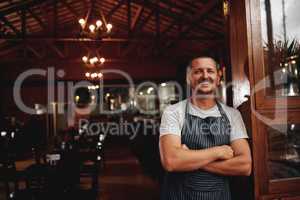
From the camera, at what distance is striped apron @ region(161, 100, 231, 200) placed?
1.62 m

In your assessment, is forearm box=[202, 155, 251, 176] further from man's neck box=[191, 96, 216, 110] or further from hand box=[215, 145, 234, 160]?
man's neck box=[191, 96, 216, 110]

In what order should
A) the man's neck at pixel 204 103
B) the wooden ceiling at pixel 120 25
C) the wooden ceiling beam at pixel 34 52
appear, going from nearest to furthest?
the man's neck at pixel 204 103 → the wooden ceiling at pixel 120 25 → the wooden ceiling beam at pixel 34 52

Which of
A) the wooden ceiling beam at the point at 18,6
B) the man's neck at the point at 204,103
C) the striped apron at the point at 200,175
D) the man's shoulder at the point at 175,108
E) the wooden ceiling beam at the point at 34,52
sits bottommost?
the striped apron at the point at 200,175

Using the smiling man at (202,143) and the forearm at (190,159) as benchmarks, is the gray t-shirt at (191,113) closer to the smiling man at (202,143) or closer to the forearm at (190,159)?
the smiling man at (202,143)

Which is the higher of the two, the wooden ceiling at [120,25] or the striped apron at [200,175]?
the wooden ceiling at [120,25]

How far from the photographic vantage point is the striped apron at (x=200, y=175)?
1.62 meters

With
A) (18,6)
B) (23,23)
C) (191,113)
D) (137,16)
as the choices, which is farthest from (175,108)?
(137,16)

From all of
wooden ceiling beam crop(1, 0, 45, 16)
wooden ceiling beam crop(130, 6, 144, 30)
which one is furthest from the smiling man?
wooden ceiling beam crop(130, 6, 144, 30)

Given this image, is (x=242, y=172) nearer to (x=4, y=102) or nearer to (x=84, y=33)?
(x=84, y=33)

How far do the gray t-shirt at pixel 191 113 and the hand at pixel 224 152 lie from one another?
0.12 metres

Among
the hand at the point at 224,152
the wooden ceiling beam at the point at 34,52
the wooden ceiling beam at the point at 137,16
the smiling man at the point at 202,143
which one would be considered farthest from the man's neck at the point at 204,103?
the wooden ceiling beam at the point at 34,52

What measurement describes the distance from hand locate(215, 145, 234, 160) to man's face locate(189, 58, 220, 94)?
34cm

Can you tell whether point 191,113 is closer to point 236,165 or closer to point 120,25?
point 236,165

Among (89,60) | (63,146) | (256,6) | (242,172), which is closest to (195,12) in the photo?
(89,60)
